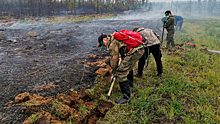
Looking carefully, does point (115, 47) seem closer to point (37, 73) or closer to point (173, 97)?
point (173, 97)

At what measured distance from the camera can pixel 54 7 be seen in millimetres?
30297

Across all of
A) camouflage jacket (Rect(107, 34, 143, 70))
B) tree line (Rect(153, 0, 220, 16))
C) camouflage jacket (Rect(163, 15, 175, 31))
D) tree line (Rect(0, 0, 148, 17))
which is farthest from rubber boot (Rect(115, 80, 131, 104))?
tree line (Rect(153, 0, 220, 16))

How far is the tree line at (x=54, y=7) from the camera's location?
2623 centimetres

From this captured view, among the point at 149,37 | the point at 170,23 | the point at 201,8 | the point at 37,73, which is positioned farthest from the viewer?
the point at 201,8

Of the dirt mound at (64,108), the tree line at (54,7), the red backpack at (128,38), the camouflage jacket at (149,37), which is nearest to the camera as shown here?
the dirt mound at (64,108)

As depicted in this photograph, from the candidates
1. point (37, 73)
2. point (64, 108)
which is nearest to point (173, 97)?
point (64, 108)

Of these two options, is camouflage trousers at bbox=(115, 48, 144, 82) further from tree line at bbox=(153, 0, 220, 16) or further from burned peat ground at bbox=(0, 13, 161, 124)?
tree line at bbox=(153, 0, 220, 16)

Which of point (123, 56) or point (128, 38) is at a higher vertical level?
point (128, 38)

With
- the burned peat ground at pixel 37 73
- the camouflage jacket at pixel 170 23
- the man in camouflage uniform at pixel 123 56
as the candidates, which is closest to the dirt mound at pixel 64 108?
the burned peat ground at pixel 37 73

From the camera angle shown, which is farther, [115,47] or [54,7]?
[54,7]

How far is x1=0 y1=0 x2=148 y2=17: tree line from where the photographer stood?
1033 inches

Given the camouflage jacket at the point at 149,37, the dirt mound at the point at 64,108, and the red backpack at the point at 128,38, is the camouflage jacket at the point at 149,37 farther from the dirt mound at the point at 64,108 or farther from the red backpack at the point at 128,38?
the dirt mound at the point at 64,108

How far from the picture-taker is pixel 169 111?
2639 mm

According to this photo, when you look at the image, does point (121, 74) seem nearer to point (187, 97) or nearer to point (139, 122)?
point (139, 122)
